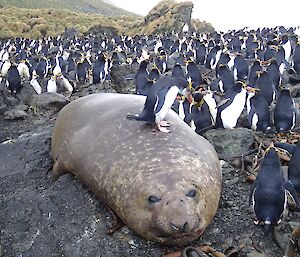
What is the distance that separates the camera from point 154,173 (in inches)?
185

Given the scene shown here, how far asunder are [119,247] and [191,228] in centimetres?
74

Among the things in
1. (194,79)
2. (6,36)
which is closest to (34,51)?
(6,36)

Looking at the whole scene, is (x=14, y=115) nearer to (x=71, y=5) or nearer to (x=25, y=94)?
(x=25, y=94)

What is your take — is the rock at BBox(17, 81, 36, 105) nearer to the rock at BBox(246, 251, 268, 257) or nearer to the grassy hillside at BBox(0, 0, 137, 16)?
the rock at BBox(246, 251, 268, 257)

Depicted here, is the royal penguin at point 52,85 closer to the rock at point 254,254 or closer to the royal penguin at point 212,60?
the royal penguin at point 212,60

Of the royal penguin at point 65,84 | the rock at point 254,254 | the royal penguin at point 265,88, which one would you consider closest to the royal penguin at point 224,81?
the royal penguin at point 265,88

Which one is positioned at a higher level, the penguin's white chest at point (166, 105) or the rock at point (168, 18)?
the penguin's white chest at point (166, 105)

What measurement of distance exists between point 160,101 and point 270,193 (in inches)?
69.0

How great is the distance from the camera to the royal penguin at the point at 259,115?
8.00 metres

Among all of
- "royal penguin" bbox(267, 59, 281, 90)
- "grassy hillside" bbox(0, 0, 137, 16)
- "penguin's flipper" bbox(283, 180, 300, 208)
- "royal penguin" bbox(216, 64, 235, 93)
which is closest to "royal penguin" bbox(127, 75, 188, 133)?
"penguin's flipper" bbox(283, 180, 300, 208)

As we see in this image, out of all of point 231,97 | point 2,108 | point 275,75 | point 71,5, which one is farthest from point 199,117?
point 71,5

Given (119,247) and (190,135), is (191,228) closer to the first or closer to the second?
(119,247)

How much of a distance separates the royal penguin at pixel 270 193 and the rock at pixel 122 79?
8211 mm

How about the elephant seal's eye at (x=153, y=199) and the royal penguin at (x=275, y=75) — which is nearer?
the elephant seal's eye at (x=153, y=199)
